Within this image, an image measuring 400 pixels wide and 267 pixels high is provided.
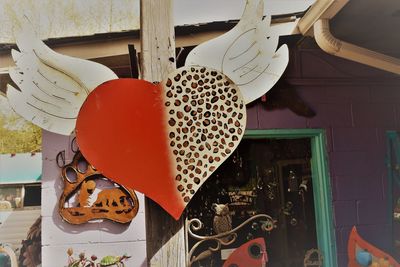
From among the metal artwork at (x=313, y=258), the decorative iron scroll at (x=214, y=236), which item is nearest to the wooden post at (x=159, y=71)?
the decorative iron scroll at (x=214, y=236)

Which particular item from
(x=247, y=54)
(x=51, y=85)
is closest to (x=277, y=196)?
(x=247, y=54)

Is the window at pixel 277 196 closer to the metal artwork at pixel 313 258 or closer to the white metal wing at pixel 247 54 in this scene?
the metal artwork at pixel 313 258

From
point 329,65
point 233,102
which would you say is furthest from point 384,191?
point 233,102

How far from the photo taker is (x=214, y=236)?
328 cm

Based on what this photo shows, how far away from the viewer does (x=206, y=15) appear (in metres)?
3.17

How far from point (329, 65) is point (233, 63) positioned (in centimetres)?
154


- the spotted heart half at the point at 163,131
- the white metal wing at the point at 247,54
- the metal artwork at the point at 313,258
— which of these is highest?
the white metal wing at the point at 247,54

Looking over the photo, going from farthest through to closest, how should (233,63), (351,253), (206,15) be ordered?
(351,253), (206,15), (233,63)

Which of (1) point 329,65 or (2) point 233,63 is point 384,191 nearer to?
(1) point 329,65

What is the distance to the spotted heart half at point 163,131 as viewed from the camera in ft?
7.26

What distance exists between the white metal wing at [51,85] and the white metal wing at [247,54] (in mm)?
553

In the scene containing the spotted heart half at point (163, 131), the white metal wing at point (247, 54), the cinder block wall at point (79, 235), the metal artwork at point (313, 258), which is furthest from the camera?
the metal artwork at point (313, 258)

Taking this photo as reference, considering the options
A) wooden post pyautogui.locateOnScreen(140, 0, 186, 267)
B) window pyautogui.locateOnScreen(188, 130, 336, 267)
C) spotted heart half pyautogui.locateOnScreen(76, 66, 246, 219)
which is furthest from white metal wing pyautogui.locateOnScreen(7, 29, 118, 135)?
window pyautogui.locateOnScreen(188, 130, 336, 267)

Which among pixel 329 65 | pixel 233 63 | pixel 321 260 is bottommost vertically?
pixel 321 260
